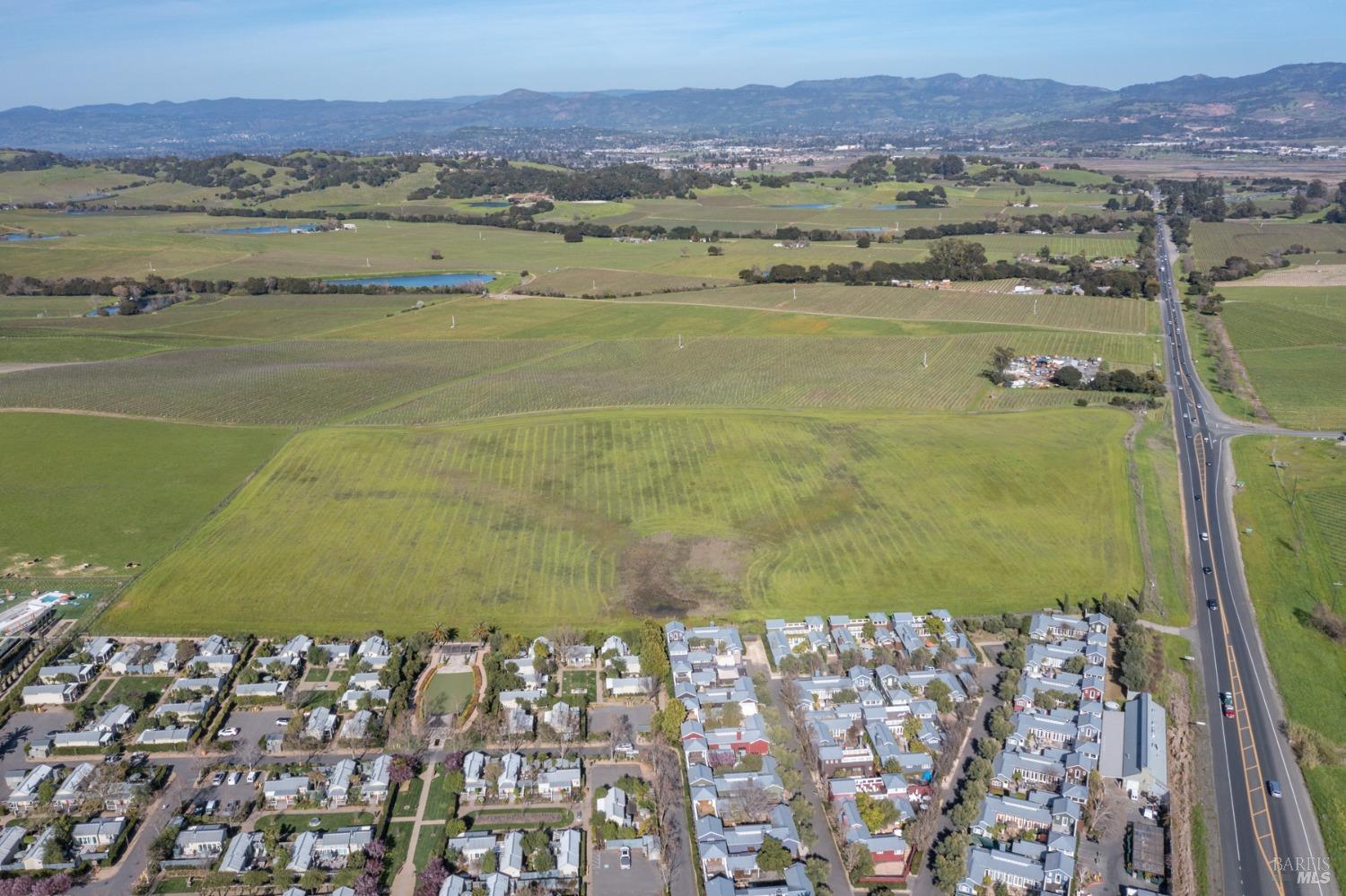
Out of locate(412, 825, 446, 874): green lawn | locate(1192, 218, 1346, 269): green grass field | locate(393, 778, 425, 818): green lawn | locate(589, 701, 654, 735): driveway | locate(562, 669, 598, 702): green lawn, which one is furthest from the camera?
locate(1192, 218, 1346, 269): green grass field

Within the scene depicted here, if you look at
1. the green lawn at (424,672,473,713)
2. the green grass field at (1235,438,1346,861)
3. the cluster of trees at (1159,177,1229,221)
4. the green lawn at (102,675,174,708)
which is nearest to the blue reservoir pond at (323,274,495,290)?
the green lawn at (102,675,174,708)

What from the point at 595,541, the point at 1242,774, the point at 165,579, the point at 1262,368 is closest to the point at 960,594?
the point at 1242,774

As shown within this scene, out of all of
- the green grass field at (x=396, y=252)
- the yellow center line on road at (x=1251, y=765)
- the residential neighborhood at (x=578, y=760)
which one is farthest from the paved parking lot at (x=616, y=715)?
the green grass field at (x=396, y=252)

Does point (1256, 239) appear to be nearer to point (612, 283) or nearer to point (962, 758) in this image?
point (612, 283)

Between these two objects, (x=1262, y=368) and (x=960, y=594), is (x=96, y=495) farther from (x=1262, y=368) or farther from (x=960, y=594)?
(x=1262, y=368)

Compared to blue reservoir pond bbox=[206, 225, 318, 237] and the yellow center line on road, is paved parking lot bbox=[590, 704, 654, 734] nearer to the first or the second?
the yellow center line on road

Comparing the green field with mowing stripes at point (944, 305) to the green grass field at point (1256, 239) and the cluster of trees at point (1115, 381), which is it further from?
the green grass field at point (1256, 239)
